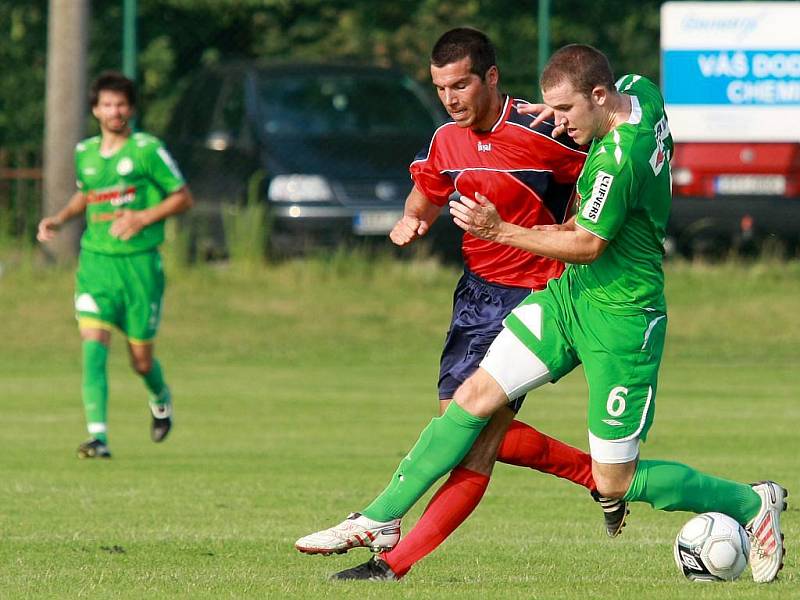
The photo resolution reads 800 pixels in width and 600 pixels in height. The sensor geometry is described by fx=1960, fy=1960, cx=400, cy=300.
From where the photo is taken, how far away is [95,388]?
1112cm

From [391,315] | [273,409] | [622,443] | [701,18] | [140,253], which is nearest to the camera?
[622,443]

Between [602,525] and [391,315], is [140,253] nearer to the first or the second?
[602,525]

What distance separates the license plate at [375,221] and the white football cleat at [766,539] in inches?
473

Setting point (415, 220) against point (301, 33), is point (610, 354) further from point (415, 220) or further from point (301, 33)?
point (301, 33)

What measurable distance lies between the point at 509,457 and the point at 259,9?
21.8 meters

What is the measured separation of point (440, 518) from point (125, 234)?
4860 mm

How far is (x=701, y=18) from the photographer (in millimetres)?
22922

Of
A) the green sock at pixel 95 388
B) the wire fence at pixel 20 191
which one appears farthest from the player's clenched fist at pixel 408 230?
the wire fence at pixel 20 191

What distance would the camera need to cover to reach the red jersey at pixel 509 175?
7.17 m

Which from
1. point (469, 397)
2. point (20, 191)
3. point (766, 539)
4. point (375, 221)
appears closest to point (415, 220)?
point (469, 397)

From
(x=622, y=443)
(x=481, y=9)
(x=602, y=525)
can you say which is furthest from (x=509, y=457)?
(x=481, y=9)

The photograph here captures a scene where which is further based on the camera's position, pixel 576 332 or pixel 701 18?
pixel 701 18

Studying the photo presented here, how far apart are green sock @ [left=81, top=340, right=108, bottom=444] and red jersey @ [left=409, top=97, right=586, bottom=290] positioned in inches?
167

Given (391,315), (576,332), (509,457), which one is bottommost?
(391,315)
